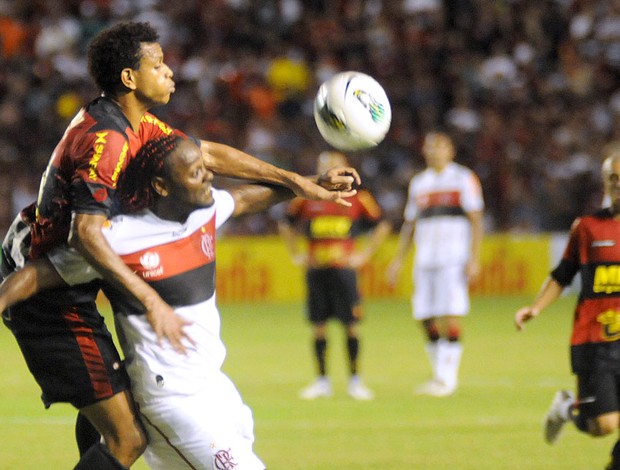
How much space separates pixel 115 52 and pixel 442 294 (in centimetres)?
633

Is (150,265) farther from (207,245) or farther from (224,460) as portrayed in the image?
(224,460)

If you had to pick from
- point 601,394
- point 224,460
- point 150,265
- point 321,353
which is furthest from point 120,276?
point 321,353

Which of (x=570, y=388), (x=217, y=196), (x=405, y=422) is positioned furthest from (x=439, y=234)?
(x=217, y=196)

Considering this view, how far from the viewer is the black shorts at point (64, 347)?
504 centimetres

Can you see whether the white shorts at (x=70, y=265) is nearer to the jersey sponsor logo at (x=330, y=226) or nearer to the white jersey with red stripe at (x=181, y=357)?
the white jersey with red stripe at (x=181, y=357)

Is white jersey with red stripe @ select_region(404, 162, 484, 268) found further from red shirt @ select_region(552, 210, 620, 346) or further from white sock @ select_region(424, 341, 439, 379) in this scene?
red shirt @ select_region(552, 210, 620, 346)

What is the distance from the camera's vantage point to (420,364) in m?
12.3

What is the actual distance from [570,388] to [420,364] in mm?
2201

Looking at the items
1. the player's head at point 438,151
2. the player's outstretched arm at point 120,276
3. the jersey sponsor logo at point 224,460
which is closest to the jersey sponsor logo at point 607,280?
the jersey sponsor logo at point 224,460

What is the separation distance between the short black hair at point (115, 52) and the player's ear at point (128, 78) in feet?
0.05

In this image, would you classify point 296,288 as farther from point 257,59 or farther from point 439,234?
point 439,234

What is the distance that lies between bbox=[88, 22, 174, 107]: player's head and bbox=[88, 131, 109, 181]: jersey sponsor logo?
0.41m

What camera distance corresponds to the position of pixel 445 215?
11.0 m

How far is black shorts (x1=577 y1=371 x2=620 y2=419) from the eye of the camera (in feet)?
21.5
